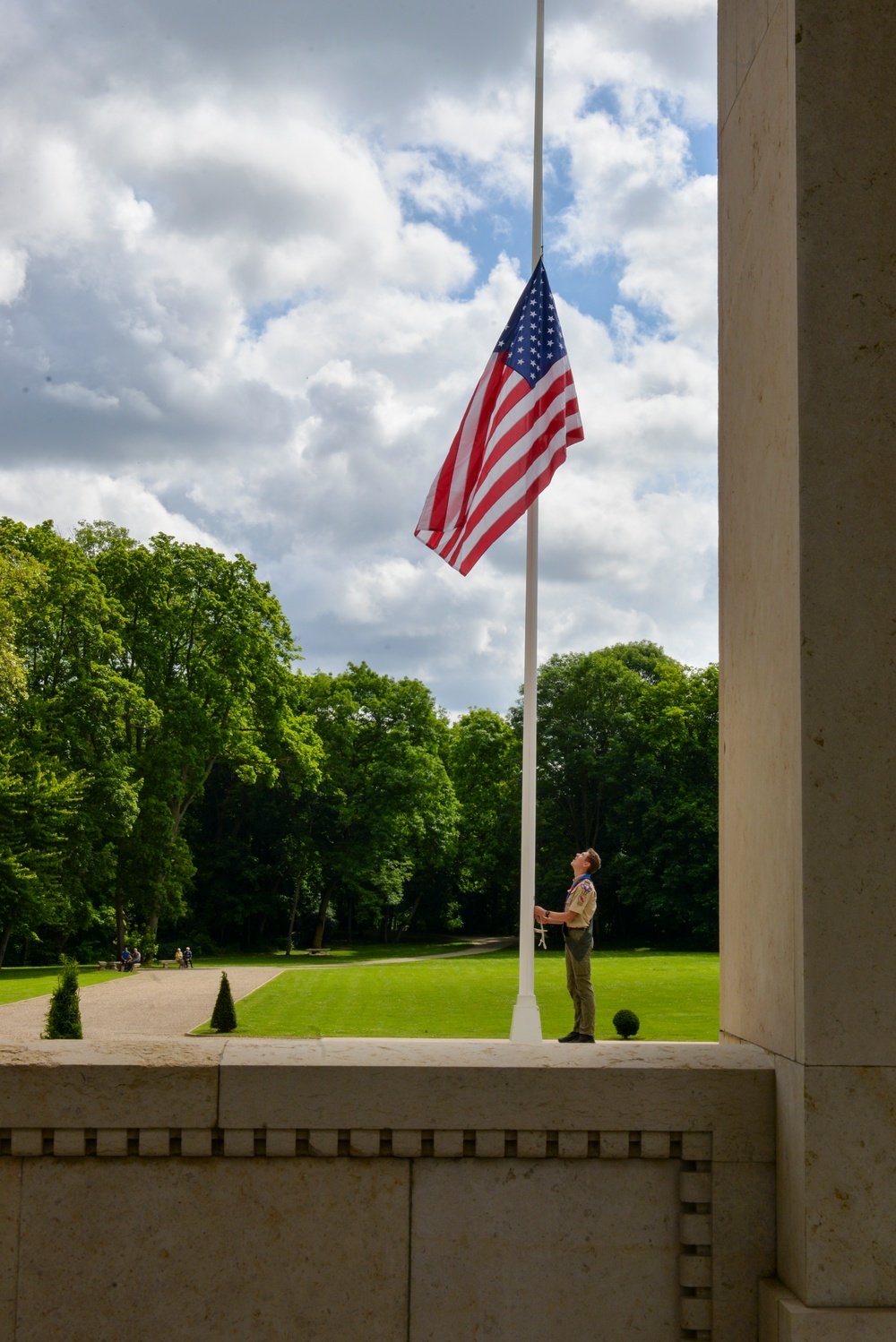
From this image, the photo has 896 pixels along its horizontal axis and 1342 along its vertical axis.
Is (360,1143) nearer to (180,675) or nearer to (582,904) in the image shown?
(582,904)

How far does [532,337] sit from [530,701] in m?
3.67

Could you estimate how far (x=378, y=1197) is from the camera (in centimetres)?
345

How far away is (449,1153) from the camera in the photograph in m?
3.45

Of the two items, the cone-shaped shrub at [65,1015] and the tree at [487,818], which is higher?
the tree at [487,818]

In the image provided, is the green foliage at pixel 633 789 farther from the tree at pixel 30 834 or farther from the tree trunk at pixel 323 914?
the tree at pixel 30 834

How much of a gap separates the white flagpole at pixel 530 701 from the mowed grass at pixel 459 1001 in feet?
21.6

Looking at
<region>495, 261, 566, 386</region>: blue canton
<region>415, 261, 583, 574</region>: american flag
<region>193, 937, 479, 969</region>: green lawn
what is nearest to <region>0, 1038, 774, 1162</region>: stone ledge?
<region>415, 261, 583, 574</region>: american flag

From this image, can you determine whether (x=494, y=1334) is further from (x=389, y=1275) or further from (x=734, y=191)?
(x=734, y=191)

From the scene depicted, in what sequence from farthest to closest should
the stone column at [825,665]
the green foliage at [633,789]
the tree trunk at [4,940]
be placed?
the green foliage at [633,789] → the tree trunk at [4,940] → the stone column at [825,665]

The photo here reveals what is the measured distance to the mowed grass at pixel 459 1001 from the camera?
21.4 m

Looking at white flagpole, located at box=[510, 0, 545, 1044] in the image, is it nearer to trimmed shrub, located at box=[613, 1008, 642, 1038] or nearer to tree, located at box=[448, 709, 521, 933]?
trimmed shrub, located at box=[613, 1008, 642, 1038]

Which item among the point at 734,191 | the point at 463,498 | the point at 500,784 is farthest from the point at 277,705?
the point at 734,191

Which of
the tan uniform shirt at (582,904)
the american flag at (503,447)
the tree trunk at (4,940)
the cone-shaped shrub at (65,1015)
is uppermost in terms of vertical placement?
the american flag at (503,447)

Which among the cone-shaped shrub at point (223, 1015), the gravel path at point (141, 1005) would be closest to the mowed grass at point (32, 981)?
the gravel path at point (141, 1005)
